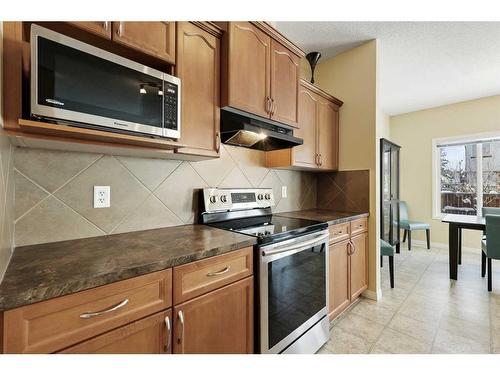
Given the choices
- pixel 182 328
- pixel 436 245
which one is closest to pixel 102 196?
pixel 182 328

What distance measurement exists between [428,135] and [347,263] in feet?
12.8

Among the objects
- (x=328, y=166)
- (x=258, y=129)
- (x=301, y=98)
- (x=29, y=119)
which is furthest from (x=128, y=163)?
(x=328, y=166)

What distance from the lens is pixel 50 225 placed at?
1142mm

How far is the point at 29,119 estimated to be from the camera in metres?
0.87

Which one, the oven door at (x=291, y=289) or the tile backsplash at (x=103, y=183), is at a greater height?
the tile backsplash at (x=103, y=183)

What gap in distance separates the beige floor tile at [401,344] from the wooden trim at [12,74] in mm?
2390

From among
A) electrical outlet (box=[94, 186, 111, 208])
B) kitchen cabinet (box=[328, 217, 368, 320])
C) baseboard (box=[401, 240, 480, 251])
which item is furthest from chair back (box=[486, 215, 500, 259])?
electrical outlet (box=[94, 186, 111, 208])

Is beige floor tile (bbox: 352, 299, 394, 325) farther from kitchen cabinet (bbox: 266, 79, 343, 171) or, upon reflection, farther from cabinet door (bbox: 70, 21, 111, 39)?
cabinet door (bbox: 70, 21, 111, 39)

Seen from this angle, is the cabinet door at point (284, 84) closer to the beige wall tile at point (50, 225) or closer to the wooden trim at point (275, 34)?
the wooden trim at point (275, 34)

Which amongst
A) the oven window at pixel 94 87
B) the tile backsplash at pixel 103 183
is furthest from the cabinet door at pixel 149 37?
the tile backsplash at pixel 103 183

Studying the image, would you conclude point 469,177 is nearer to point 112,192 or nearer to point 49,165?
point 112,192

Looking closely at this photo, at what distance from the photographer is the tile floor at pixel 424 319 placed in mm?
1666

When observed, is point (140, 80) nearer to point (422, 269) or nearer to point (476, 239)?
point (422, 269)

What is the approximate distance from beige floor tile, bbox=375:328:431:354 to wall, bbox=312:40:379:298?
58 cm
